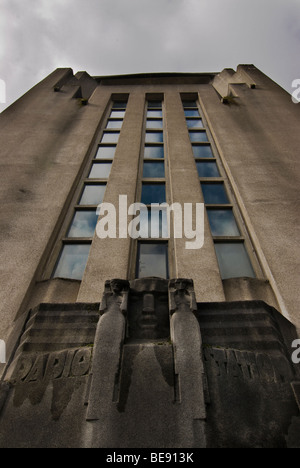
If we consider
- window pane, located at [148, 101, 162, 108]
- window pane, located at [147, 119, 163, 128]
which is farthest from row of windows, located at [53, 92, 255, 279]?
window pane, located at [148, 101, 162, 108]

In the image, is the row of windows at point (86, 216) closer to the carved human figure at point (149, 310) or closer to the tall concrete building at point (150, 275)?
the tall concrete building at point (150, 275)

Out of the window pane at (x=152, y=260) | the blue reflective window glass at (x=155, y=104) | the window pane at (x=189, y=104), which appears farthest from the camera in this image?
the window pane at (x=189, y=104)

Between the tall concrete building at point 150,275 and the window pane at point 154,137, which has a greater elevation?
the window pane at point 154,137

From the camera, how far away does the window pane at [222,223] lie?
9664 mm

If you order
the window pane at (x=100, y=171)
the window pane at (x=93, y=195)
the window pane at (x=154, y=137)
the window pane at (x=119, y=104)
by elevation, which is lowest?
the window pane at (x=93, y=195)

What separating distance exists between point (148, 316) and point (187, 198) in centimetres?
590

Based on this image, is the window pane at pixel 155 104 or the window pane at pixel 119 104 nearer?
the window pane at pixel 119 104

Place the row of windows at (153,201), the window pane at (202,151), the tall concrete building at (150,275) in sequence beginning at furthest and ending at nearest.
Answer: the window pane at (202,151) < the row of windows at (153,201) < the tall concrete building at (150,275)

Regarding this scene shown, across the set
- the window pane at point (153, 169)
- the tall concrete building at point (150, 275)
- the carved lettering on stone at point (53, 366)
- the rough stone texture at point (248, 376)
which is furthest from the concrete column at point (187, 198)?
the carved lettering on stone at point (53, 366)

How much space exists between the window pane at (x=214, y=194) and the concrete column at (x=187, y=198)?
59 centimetres

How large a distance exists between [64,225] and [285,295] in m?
7.01

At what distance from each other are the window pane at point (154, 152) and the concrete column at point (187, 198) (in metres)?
0.56

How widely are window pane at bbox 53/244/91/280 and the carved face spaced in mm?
2985
